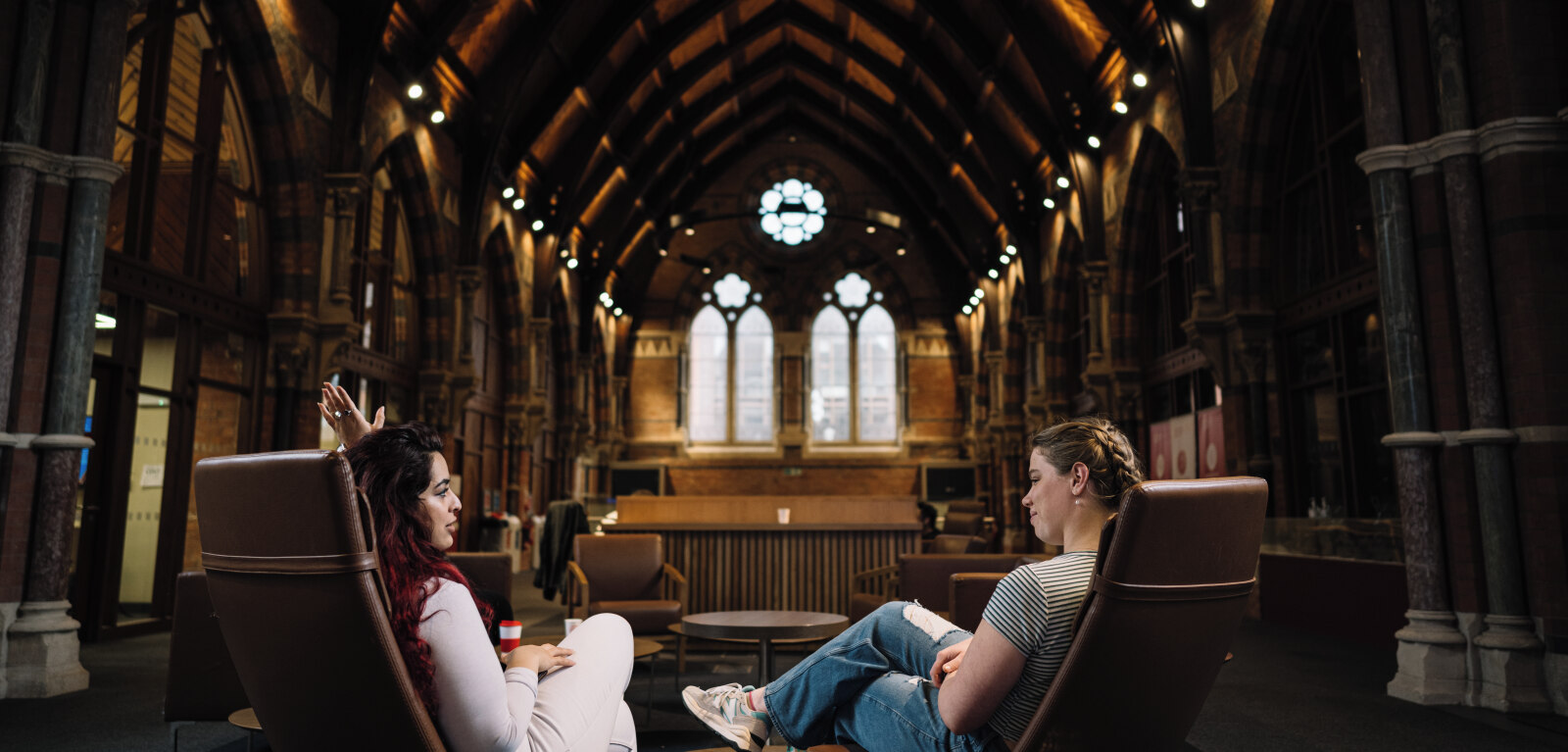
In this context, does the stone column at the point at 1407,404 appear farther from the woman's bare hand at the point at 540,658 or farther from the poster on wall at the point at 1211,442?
the woman's bare hand at the point at 540,658

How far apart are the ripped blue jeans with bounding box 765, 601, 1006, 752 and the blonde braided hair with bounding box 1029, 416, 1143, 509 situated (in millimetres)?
443

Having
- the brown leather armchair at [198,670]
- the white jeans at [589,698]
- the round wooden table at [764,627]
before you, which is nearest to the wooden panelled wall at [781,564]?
the round wooden table at [764,627]

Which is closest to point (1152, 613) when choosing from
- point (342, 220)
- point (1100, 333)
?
point (342, 220)

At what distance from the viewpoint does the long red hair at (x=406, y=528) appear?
1.71m

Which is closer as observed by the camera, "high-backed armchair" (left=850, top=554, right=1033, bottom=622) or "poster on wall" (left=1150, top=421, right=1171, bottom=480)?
"high-backed armchair" (left=850, top=554, right=1033, bottom=622)

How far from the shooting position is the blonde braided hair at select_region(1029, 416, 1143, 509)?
6.70 ft

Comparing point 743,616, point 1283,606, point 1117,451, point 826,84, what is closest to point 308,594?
point 1117,451

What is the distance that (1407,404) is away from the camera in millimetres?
5000

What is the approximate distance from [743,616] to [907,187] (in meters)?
15.7

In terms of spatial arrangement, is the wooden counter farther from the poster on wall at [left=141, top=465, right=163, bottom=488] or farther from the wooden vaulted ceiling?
the wooden vaulted ceiling

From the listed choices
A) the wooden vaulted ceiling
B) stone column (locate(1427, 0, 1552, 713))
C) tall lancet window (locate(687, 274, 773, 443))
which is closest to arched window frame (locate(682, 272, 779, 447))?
tall lancet window (locate(687, 274, 773, 443))

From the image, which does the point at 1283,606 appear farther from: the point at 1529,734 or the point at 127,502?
the point at 127,502

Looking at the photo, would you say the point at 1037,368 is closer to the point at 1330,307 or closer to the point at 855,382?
the point at 855,382

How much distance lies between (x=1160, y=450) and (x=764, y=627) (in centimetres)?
832
